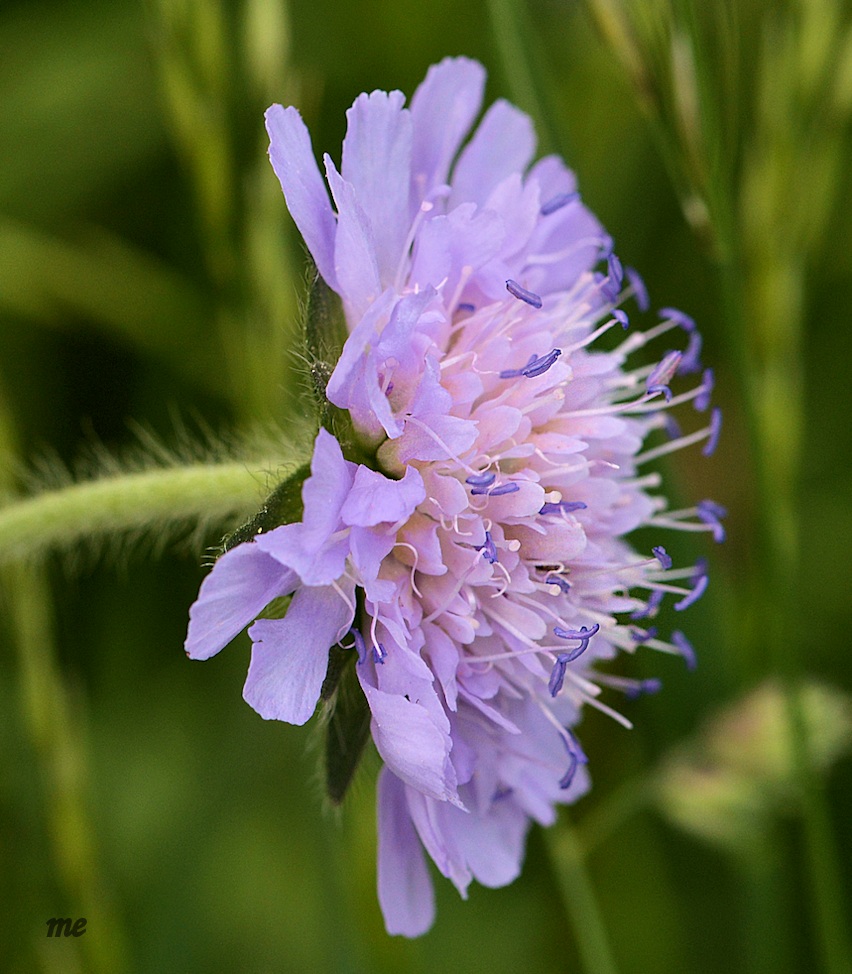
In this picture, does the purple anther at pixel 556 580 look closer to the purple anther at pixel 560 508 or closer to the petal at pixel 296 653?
the purple anther at pixel 560 508

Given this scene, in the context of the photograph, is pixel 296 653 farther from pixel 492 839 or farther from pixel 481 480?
pixel 492 839

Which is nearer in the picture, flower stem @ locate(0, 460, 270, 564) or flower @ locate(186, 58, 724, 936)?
flower @ locate(186, 58, 724, 936)

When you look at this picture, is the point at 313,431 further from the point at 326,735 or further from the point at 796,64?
the point at 796,64

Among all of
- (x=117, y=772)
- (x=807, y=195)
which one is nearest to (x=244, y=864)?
(x=117, y=772)

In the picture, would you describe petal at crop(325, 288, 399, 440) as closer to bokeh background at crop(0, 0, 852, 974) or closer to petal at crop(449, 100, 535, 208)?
bokeh background at crop(0, 0, 852, 974)

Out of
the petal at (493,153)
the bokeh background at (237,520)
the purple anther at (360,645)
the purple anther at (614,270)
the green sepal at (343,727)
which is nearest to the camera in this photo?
the purple anther at (360,645)

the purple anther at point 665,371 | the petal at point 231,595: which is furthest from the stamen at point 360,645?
the purple anther at point 665,371
